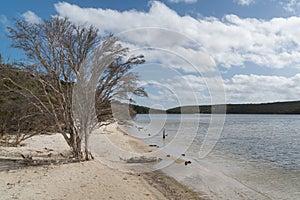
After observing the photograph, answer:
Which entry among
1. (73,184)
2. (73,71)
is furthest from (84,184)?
(73,71)

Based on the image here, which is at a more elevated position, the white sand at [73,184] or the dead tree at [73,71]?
the dead tree at [73,71]

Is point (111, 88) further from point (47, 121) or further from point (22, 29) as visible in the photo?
point (22, 29)

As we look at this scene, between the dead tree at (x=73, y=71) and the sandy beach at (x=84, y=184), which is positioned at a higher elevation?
the dead tree at (x=73, y=71)

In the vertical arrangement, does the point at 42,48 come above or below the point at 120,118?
above

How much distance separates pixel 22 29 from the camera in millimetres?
10977

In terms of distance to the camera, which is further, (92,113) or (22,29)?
(92,113)

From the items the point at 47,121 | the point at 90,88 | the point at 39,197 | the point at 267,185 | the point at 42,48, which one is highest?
the point at 42,48

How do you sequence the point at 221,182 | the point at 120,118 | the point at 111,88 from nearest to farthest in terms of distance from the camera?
the point at 221,182 < the point at 111,88 < the point at 120,118

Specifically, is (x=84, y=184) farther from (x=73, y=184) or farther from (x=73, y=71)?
(x=73, y=71)

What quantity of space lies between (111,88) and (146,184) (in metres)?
4.66

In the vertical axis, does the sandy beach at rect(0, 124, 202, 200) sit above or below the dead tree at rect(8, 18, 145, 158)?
below

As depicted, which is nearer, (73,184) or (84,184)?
(73,184)


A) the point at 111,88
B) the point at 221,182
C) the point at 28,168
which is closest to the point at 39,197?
the point at 28,168

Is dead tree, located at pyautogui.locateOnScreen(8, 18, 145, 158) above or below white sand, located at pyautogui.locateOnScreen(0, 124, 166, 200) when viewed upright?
above
